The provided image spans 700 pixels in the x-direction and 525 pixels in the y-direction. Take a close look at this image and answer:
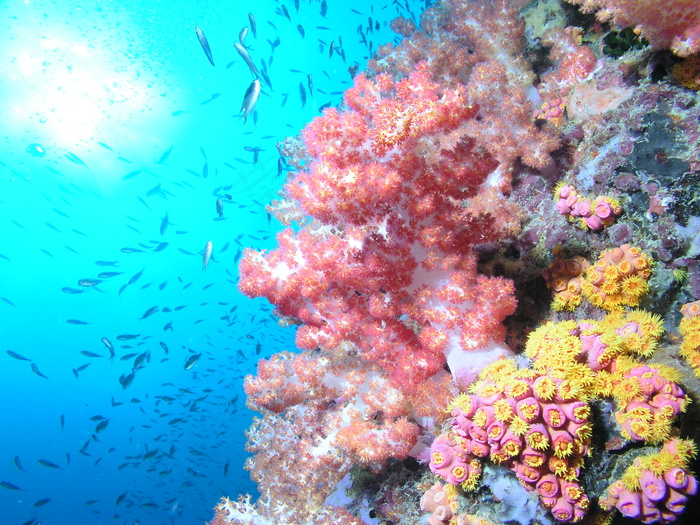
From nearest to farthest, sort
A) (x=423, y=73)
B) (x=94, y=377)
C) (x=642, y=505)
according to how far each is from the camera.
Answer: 1. (x=642, y=505)
2. (x=423, y=73)
3. (x=94, y=377)

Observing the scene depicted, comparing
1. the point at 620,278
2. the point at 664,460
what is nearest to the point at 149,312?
the point at 620,278

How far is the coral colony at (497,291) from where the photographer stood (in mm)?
1985

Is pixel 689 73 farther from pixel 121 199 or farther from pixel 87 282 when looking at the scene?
pixel 121 199

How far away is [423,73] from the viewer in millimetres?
2598

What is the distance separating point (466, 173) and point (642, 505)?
2151mm

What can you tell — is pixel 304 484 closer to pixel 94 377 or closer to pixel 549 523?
pixel 549 523

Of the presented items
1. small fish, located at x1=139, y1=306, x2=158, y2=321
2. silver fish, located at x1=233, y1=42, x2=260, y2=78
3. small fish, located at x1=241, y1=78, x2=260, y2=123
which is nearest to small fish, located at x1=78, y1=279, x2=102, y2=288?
small fish, located at x1=139, y1=306, x2=158, y2=321

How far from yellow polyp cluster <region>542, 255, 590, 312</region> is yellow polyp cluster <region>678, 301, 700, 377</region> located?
0.61 m

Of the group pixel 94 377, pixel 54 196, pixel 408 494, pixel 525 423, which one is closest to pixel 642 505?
pixel 525 423

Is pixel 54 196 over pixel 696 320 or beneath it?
over

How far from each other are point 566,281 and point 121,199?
2208 inches

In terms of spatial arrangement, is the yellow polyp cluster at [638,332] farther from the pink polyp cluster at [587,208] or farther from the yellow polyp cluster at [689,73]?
the yellow polyp cluster at [689,73]

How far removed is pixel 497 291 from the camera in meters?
2.67

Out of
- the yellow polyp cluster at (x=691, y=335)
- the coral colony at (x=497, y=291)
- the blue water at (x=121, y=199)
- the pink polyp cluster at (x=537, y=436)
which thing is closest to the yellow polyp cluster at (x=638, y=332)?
the coral colony at (x=497, y=291)
